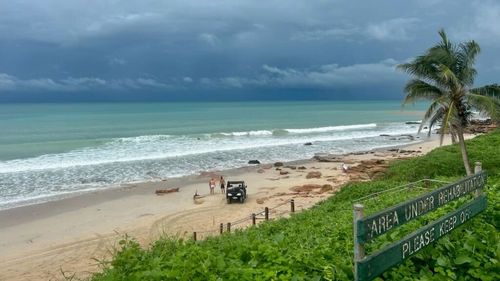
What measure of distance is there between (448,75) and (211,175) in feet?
66.3

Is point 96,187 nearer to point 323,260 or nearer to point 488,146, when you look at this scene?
point 488,146

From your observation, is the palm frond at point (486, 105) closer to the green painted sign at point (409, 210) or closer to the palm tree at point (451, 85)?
the palm tree at point (451, 85)

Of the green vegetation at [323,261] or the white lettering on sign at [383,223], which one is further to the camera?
the green vegetation at [323,261]

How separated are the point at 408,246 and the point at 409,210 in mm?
340

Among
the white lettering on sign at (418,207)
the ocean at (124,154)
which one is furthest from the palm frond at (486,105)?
the white lettering on sign at (418,207)

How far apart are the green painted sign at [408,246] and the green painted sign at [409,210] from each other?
7.4 inches

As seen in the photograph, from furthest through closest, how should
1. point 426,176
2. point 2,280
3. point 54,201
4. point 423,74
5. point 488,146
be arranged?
point 54,201, point 488,146, point 426,176, point 423,74, point 2,280

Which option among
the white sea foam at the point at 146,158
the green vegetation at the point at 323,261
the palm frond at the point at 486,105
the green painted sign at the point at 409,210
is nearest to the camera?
the green painted sign at the point at 409,210

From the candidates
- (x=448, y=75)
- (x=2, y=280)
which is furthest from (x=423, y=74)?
(x=2, y=280)

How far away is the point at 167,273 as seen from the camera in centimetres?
481

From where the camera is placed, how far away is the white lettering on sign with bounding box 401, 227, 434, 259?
13.8 ft

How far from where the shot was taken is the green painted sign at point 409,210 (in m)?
3.77

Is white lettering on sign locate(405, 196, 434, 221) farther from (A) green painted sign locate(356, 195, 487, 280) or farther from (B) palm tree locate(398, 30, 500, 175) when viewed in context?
(B) palm tree locate(398, 30, 500, 175)

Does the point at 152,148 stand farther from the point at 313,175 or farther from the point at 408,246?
the point at 408,246
